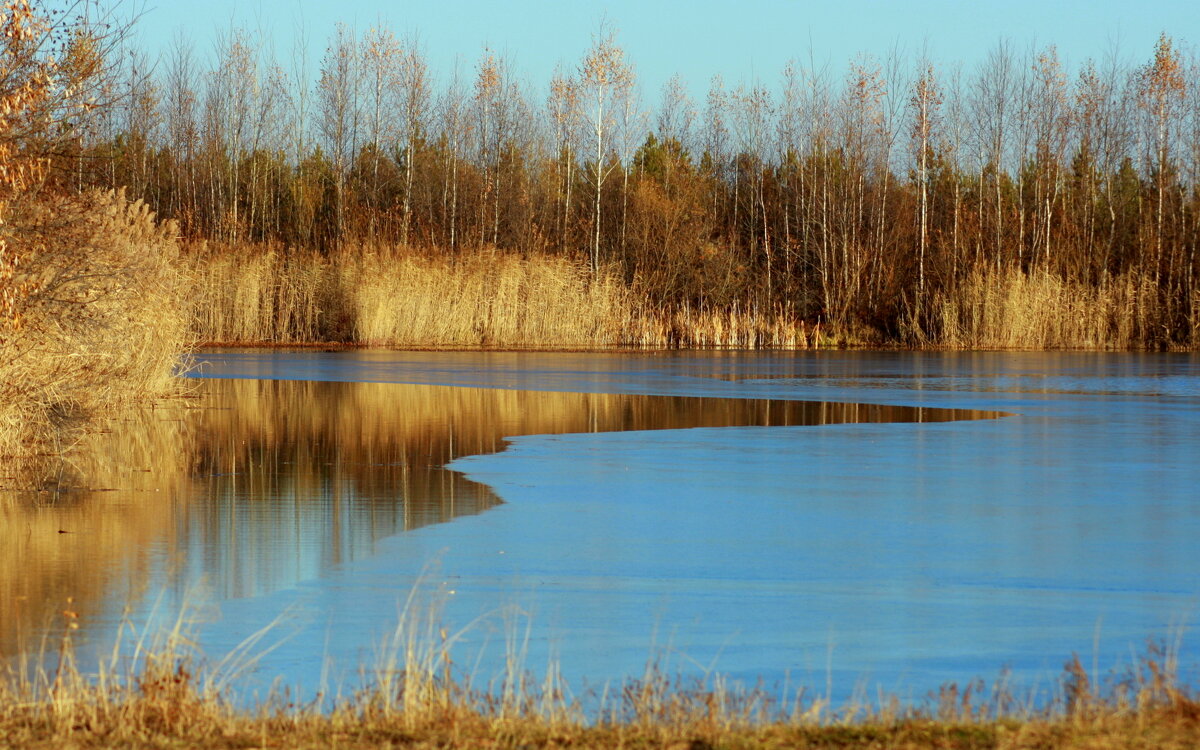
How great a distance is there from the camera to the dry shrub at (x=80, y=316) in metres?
11.2

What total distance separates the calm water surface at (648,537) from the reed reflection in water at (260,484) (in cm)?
4

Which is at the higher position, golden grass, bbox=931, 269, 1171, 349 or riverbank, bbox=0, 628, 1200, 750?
golden grass, bbox=931, 269, 1171, 349

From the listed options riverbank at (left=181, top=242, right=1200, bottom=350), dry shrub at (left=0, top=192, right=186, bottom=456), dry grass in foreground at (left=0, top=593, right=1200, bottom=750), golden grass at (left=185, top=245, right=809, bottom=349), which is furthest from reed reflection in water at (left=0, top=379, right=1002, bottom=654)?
riverbank at (left=181, top=242, right=1200, bottom=350)

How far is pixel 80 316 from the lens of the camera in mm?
12883

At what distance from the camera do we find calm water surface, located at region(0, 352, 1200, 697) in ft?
19.2

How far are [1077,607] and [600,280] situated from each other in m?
32.8

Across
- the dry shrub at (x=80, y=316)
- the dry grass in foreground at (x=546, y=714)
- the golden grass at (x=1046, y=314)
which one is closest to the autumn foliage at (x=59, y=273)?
the dry shrub at (x=80, y=316)

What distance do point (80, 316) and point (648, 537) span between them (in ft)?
22.7

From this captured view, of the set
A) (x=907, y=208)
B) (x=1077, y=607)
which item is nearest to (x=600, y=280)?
(x=907, y=208)

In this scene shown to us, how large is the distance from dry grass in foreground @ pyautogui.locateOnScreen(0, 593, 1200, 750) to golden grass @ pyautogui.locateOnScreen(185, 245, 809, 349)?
98.6 feet

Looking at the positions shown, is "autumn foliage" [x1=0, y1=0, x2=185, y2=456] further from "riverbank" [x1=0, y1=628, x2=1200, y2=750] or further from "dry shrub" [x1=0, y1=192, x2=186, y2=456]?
"riverbank" [x1=0, y1=628, x2=1200, y2=750]

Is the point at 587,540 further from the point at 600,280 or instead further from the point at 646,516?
the point at 600,280

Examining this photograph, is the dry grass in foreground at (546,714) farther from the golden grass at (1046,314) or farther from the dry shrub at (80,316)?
the golden grass at (1046,314)

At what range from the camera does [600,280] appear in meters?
39.0
